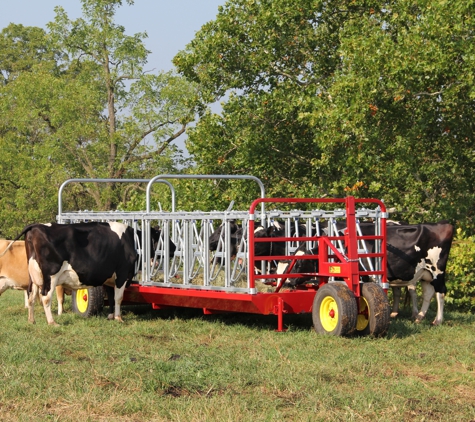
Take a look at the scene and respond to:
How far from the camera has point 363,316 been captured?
1016cm

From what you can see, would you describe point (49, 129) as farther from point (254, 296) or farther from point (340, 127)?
point (254, 296)

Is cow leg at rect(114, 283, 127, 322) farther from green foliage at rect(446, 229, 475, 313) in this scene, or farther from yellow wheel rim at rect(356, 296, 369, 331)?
green foliage at rect(446, 229, 475, 313)

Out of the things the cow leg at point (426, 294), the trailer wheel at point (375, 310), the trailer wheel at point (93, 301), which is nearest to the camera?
the trailer wheel at point (375, 310)

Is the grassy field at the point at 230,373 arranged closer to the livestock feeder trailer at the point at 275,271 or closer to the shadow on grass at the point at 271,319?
the shadow on grass at the point at 271,319

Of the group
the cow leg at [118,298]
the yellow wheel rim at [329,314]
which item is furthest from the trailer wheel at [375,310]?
the cow leg at [118,298]

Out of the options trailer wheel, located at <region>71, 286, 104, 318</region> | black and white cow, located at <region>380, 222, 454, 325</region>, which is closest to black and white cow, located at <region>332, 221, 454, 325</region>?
black and white cow, located at <region>380, 222, 454, 325</region>

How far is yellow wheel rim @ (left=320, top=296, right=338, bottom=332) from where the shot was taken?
9.80 meters

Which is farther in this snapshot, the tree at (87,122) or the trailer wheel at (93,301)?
the tree at (87,122)

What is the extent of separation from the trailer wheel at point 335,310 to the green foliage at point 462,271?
4923mm

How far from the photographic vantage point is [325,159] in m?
16.7

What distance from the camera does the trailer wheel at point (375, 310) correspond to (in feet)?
31.6

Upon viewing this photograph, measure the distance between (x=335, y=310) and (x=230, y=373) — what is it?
2637 mm

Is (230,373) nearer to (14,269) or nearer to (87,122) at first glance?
(14,269)

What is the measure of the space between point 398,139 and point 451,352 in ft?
23.1
